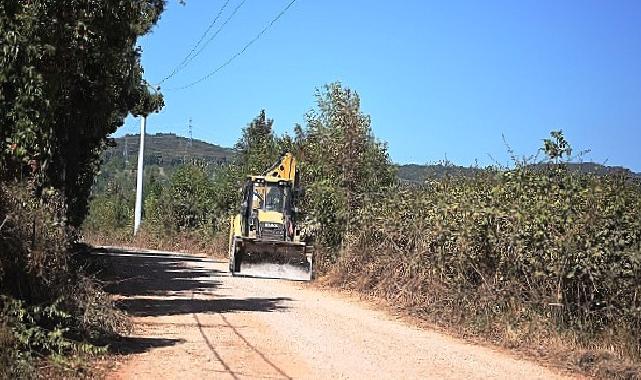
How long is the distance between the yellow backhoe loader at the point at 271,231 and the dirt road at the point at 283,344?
390cm

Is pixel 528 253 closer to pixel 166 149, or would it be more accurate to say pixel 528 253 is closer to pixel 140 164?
pixel 140 164

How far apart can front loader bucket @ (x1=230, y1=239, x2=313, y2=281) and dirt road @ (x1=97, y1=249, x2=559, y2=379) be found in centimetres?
376

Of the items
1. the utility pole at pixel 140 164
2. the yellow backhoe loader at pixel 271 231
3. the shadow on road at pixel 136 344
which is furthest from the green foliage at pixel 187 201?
the shadow on road at pixel 136 344

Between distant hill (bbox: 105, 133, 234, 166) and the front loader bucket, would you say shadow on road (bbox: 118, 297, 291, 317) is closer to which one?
the front loader bucket

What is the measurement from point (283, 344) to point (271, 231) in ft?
45.6

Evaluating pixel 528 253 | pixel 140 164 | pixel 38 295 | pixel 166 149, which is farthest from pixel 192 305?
pixel 166 149

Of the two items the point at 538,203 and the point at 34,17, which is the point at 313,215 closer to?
the point at 538,203

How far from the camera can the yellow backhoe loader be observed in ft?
83.3

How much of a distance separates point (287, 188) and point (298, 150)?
505 cm

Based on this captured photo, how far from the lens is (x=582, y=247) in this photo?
1351 centimetres

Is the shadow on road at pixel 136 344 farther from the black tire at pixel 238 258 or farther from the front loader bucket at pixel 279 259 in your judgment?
the black tire at pixel 238 258

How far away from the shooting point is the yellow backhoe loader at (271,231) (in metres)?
25.4

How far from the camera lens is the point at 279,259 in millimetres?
25453

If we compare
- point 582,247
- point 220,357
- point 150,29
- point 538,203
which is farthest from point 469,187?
point 150,29
